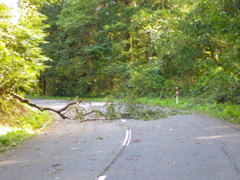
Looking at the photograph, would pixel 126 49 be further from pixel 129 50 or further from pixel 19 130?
pixel 19 130

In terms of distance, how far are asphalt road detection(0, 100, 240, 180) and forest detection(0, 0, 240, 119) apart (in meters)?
3.81

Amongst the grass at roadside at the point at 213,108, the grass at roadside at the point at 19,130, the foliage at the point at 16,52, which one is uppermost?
the foliage at the point at 16,52

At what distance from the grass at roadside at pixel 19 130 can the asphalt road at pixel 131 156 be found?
1.78 feet

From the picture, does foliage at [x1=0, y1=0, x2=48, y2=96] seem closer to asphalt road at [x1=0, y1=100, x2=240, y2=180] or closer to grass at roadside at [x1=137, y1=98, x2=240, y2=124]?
asphalt road at [x1=0, y1=100, x2=240, y2=180]

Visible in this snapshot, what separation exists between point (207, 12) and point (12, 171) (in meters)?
11.5

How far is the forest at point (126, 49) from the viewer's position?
39.0ft

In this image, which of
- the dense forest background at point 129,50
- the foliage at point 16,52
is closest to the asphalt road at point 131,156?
the foliage at point 16,52

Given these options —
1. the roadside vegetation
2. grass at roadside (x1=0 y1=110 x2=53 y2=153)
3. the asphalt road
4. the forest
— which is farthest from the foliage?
the asphalt road

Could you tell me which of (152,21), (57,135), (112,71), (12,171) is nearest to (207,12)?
(57,135)

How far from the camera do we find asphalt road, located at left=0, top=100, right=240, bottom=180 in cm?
538

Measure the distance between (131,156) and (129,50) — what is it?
87.8 ft

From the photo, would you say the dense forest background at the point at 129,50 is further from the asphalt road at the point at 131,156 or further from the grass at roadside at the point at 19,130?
the grass at roadside at the point at 19,130

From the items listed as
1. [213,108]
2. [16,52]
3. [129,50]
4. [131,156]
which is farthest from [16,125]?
[129,50]

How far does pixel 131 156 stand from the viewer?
6.69m
